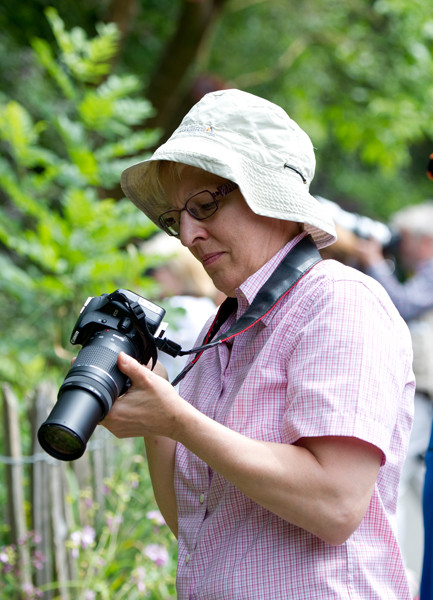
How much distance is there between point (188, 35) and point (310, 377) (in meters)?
5.37

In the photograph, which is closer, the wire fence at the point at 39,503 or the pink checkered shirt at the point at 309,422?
the pink checkered shirt at the point at 309,422

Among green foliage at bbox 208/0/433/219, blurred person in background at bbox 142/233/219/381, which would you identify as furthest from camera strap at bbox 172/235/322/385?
green foliage at bbox 208/0/433/219

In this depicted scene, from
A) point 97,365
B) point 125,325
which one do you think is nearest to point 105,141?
point 125,325

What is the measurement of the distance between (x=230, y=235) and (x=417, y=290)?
3.20 meters

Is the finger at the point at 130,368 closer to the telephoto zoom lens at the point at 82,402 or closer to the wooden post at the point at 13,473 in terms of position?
the telephoto zoom lens at the point at 82,402

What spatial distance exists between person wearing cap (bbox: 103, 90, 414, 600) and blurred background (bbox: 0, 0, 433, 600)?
14.1 inches

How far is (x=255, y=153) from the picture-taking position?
5.07ft

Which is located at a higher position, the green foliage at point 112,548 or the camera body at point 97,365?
the camera body at point 97,365

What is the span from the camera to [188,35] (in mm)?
6176

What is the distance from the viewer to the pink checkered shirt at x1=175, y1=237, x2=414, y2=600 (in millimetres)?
1327

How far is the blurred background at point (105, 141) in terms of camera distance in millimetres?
2799

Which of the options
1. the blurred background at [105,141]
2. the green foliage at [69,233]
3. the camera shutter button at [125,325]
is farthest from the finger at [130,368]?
the green foliage at [69,233]

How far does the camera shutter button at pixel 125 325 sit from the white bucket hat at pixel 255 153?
1.10 feet

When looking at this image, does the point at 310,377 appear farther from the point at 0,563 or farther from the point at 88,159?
the point at 88,159
